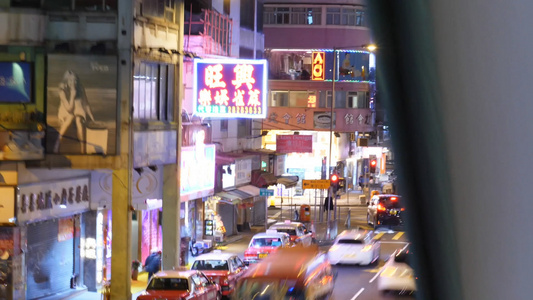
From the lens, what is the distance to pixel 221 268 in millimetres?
24609

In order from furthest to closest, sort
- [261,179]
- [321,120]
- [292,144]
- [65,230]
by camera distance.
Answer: [321,120], [292,144], [261,179], [65,230]

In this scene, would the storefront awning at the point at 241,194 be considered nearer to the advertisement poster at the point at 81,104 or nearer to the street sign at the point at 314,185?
the street sign at the point at 314,185

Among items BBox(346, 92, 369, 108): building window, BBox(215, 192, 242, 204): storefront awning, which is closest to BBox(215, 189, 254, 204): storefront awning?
BBox(215, 192, 242, 204): storefront awning

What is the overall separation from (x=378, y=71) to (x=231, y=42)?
37059 mm

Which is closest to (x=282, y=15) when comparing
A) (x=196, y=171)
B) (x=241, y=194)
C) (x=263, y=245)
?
(x=241, y=194)

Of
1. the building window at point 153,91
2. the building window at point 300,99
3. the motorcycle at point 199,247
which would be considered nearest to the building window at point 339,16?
the building window at point 300,99

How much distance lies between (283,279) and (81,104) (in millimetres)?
7173

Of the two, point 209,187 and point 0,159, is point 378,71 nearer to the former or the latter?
point 0,159

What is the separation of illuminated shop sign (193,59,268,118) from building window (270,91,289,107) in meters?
26.6

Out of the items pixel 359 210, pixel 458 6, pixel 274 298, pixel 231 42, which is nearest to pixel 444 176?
pixel 458 6

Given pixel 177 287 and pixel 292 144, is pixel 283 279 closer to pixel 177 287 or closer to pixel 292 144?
pixel 177 287

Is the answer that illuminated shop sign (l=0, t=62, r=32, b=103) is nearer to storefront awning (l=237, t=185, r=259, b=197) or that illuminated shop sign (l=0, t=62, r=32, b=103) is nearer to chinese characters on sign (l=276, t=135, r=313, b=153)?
storefront awning (l=237, t=185, r=259, b=197)

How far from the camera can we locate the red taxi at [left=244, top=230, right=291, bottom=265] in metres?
29.5

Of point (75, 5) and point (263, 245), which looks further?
Answer: point (263, 245)
